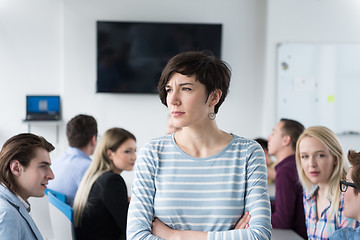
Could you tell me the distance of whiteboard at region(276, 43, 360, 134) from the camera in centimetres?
602

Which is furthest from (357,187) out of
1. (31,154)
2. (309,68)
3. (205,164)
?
(309,68)

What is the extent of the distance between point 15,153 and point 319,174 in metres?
1.53

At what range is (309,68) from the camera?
19.7 ft

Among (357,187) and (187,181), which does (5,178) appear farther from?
(357,187)

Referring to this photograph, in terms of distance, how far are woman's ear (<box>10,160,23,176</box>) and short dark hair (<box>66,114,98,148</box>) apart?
1.48 meters

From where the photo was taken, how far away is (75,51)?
6004 mm

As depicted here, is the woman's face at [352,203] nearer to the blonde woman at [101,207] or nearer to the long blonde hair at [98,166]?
the blonde woman at [101,207]

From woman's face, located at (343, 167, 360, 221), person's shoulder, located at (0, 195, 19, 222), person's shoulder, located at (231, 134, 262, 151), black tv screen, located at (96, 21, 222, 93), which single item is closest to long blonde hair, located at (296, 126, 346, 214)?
woman's face, located at (343, 167, 360, 221)

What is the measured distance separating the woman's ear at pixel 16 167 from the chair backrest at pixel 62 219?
0.53 meters

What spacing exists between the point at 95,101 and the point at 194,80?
4548mm

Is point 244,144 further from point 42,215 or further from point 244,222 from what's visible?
point 42,215

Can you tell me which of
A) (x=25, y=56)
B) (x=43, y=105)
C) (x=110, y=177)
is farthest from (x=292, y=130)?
(x=25, y=56)

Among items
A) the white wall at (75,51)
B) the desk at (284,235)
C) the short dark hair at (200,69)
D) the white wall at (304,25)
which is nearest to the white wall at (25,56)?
the white wall at (75,51)

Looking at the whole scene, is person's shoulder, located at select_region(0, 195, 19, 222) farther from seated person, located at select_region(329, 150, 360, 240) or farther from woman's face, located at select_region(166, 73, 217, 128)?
seated person, located at select_region(329, 150, 360, 240)
